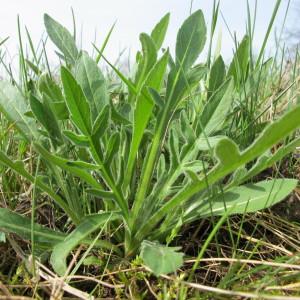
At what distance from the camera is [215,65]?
3.86ft

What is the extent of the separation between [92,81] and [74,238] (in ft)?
A: 1.36

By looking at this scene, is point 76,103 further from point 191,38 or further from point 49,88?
point 191,38

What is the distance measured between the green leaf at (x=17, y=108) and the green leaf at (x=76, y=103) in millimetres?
291

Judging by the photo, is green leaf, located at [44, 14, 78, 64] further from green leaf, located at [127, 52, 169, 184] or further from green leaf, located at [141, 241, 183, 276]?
green leaf, located at [141, 241, 183, 276]

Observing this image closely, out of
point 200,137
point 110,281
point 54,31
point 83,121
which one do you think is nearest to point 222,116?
point 200,137

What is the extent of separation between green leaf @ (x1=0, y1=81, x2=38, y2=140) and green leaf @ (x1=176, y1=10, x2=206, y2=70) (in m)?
0.45

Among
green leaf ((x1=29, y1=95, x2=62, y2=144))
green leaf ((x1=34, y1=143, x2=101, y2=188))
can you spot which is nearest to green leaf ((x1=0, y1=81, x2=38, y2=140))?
green leaf ((x1=29, y1=95, x2=62, y2=144))

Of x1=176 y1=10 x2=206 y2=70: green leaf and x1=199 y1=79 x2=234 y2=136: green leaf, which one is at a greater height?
x1=176 y1=10 x2=206 y2=70: green leaf

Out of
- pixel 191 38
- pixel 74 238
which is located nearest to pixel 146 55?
pixel 191 38

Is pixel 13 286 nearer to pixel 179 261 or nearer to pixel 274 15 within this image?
pixel 179 261

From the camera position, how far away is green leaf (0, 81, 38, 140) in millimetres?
1172

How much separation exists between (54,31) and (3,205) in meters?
0.53

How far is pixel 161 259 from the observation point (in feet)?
2.54

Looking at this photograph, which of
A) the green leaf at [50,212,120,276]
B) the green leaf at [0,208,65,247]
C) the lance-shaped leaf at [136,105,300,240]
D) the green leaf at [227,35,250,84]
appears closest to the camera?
the lance-shaped leaf at [136,105,300,240]
